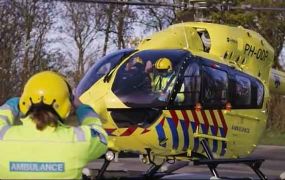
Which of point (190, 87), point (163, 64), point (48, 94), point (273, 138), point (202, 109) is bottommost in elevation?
point (273, 138)

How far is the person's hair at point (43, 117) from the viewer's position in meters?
3.88

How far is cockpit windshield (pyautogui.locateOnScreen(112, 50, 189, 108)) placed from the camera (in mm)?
9578

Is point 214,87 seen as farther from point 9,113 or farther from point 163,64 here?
point 9,113

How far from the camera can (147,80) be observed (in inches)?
382

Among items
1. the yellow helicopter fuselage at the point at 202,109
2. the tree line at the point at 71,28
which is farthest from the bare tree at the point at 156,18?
the yellow helicopter fuselage at the point at 202,109

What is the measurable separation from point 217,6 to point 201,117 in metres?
3.22

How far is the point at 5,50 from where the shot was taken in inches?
1406

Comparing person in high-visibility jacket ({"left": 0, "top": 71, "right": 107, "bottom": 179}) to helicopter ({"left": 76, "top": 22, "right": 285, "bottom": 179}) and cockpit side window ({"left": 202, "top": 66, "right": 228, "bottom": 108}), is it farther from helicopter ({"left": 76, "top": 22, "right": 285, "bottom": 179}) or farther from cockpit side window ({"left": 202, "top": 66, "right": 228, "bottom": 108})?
cockpit side window ({"left": 202, "top": 66, "right": 228, "bottom": 108})

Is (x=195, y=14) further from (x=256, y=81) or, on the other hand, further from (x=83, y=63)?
(x=83, y=63)

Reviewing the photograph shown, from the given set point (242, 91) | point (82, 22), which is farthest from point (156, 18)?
point (242, 91)

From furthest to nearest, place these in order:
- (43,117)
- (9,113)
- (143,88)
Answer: (143,88)
(9,113)
(43,117)

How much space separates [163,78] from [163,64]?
0.20 m

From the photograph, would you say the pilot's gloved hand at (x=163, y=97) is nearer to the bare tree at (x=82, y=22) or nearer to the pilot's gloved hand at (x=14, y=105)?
the pilot's gloved hand at (x=14, y=105)

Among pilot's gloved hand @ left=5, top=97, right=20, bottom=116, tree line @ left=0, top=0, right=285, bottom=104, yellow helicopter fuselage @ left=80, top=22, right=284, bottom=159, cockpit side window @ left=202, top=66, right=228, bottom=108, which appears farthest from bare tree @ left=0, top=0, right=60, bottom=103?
pilot's gloved hand @ left=5, top=97, right=20, bottom=116
